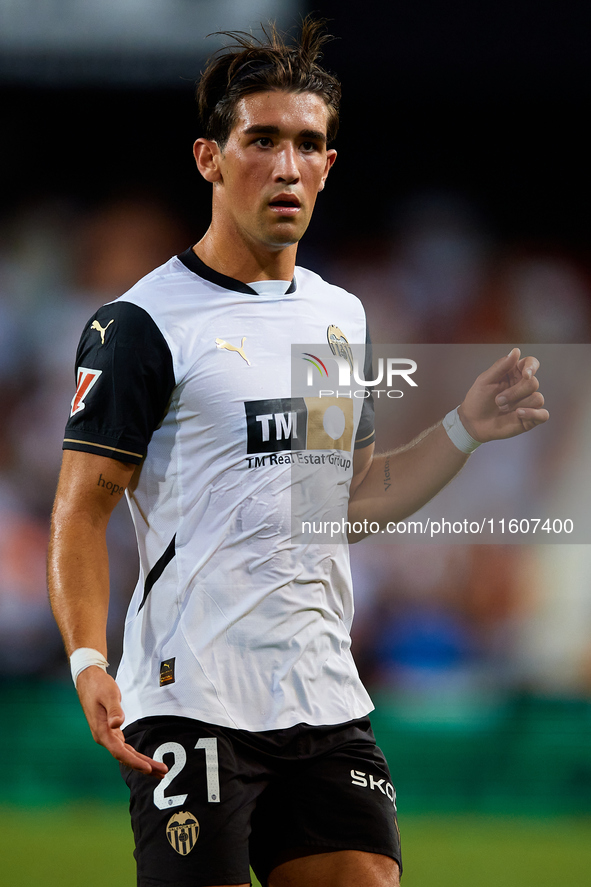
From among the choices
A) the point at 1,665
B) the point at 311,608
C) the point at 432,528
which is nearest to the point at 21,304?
the point at 1,665

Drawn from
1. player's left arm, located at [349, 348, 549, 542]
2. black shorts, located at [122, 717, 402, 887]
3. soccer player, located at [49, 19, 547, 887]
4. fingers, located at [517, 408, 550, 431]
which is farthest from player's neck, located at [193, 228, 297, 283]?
black shorts, located at [122, 717, 402, 887]

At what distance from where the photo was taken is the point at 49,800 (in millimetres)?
4180

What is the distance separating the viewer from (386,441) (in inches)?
192

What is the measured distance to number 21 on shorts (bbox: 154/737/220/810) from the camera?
1561mm

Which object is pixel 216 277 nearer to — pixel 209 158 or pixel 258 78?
pixel 209 158

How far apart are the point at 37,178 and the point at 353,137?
171cm

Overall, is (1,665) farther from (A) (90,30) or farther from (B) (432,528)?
(A) (90,30)

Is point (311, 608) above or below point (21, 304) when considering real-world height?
below

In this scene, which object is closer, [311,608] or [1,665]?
[311,608]

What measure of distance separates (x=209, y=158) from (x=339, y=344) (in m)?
0.49

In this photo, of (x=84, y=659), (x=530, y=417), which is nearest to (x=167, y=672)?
(x=84, y=659)

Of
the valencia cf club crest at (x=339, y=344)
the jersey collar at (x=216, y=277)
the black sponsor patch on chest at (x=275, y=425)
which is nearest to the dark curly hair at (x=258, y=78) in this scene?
the jersey collar at (x=216, y=277)

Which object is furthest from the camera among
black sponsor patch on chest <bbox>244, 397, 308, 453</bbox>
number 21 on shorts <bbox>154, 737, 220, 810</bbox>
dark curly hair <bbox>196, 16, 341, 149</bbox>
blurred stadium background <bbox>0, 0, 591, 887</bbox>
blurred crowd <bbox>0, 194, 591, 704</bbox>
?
blurred crowd <bbox>0, 194, 591, 704</bbox>

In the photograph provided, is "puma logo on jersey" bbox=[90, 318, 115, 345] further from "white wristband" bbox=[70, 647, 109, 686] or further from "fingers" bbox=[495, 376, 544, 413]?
Result: "fingers" bbox=[495, 376, 544, 413]
